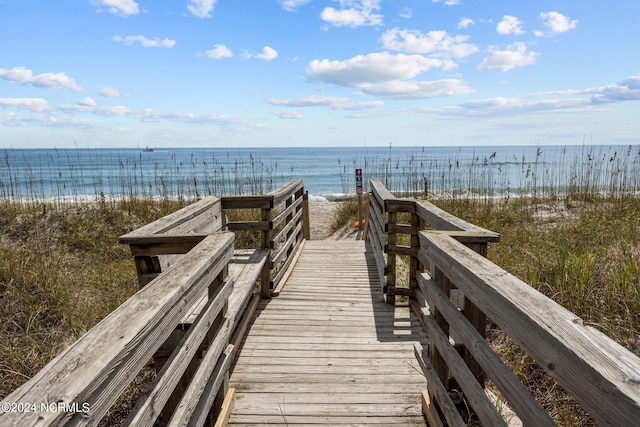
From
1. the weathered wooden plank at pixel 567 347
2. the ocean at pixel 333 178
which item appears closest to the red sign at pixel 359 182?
the ocean at pixel 333 178

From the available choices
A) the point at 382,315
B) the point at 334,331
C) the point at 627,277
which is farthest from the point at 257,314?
the point at 627,277

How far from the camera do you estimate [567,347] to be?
98 centimetres

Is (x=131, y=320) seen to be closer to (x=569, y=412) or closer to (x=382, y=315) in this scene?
(x=569, y=412)

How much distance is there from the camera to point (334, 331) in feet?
11.5

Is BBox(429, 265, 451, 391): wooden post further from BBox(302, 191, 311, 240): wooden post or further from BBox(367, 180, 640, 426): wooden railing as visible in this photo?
BBox(302, 191, 311, 240): wooden post

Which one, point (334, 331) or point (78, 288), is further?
point (78, 288)

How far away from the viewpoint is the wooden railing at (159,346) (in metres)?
0.84

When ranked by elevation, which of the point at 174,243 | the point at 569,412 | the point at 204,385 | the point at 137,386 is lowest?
the point at 137,386

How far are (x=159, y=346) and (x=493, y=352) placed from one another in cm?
124

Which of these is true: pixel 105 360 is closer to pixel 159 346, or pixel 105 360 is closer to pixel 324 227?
pixel 159 346

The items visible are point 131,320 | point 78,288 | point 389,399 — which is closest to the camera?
point 131,320

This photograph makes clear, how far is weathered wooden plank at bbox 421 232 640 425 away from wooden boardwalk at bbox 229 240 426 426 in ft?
4.14

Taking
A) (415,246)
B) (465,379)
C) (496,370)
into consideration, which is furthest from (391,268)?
(496,370)

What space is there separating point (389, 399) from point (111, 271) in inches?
171
